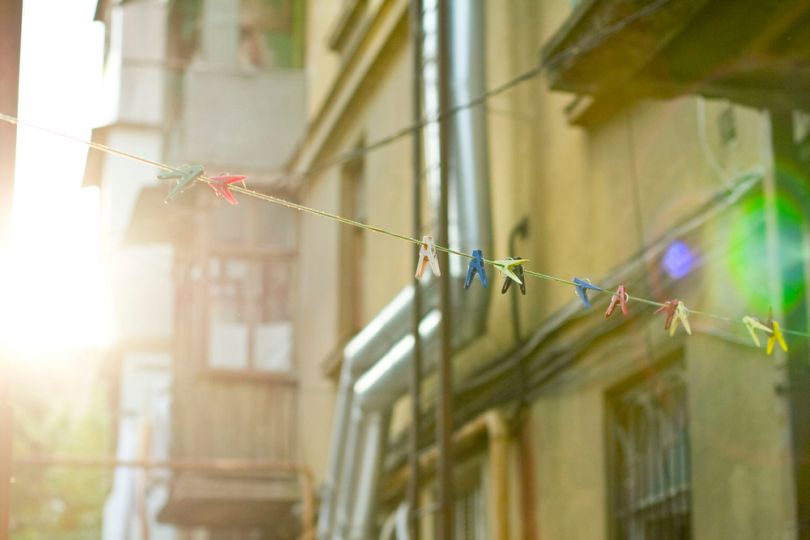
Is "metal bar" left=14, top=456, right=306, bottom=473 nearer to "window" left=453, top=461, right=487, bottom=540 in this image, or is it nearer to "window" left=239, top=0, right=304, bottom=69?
"window" left=453, top=461, right=487, bottom=540

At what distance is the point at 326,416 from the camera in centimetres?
1647

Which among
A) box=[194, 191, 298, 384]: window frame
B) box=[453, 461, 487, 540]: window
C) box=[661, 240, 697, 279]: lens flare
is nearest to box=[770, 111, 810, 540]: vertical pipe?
box=[661, 240, 697, 279]: lens flare

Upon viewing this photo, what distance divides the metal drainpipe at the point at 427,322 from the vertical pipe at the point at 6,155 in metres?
4.93

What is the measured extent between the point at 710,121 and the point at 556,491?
2952 mm

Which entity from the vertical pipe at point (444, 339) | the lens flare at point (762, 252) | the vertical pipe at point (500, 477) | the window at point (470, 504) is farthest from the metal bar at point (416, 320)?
the lens flare at point (762, 252)

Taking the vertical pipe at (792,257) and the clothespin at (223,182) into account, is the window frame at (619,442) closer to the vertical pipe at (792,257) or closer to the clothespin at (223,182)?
the vertical pipe at (792,257)

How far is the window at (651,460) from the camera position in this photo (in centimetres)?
933

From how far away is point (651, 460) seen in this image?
384 inches

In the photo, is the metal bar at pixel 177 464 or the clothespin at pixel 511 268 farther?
the metal bar at pixel 177 464

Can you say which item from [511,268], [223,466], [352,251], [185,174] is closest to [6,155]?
[185,174]

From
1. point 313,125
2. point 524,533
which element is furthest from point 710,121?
point 313,125

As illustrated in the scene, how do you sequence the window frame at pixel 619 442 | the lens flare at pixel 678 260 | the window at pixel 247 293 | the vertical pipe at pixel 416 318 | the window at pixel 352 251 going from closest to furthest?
the lens flare at pixel 678 260, the window frame at pixel 619 442, the vertical pipe at pixel 416 318, the window at pixel 352 251, the window at pixel 247 293

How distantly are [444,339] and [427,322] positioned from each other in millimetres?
1426

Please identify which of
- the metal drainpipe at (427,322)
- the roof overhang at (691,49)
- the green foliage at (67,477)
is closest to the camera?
the roof overhang at (691,49)
